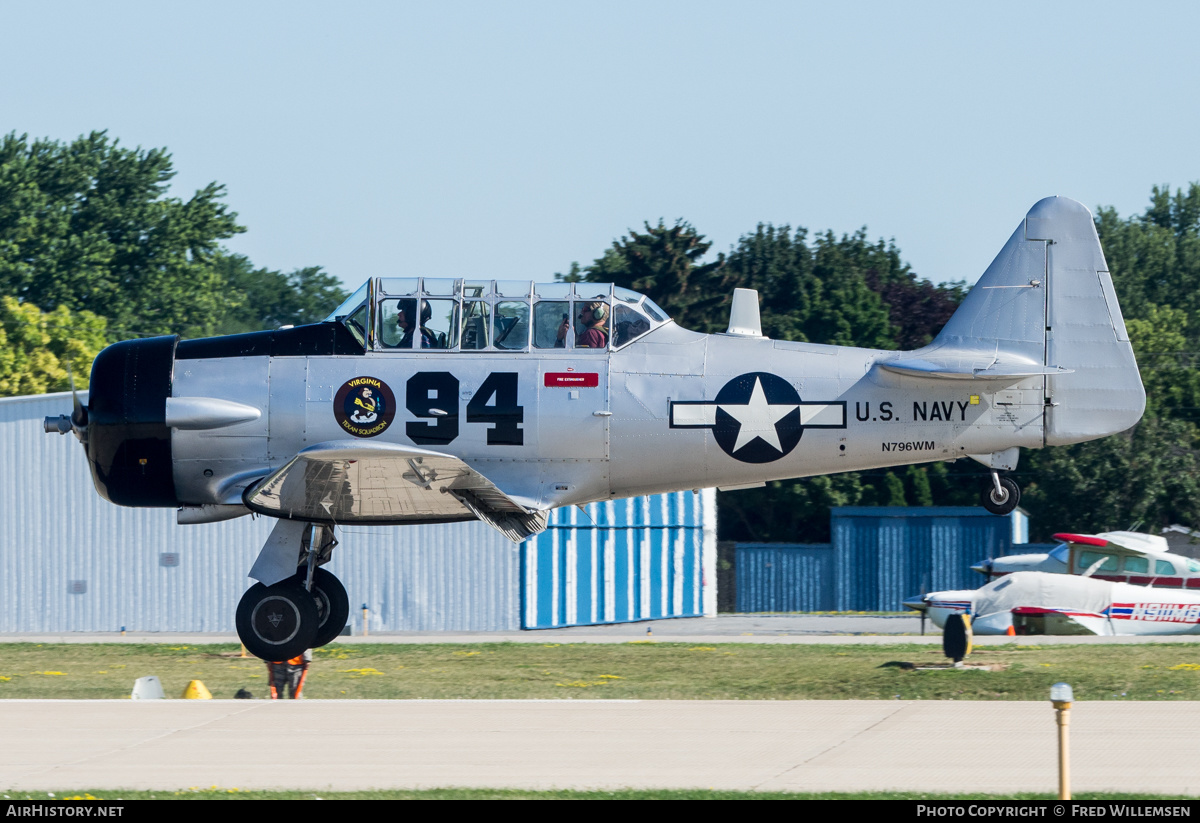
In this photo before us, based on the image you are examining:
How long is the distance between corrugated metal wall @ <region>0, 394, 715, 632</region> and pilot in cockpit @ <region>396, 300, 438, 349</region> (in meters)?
19.4

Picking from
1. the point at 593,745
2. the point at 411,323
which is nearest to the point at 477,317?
the point at 411,323

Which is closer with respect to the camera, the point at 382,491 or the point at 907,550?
the point at 382,491

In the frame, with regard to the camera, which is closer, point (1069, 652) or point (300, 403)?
point (300, 403)

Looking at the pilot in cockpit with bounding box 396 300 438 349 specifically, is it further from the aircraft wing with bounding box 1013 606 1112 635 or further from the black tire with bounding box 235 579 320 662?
the aircraft wing with bounding box 1013 606 1112 635

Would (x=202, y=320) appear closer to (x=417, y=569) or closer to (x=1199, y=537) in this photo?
(x=417, y=569)

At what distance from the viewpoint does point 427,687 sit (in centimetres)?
2073

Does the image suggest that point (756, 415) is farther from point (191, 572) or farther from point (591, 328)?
point (191, 572)

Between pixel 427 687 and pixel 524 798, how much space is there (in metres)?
10.2

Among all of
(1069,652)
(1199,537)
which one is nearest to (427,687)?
(1069,652)

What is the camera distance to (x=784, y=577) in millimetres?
44062

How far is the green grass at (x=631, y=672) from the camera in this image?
61.4 feet

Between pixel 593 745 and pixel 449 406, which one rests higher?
pixel 449 406

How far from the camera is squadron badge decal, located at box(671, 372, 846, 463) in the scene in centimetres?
1414

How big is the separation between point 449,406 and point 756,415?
9.80ft
